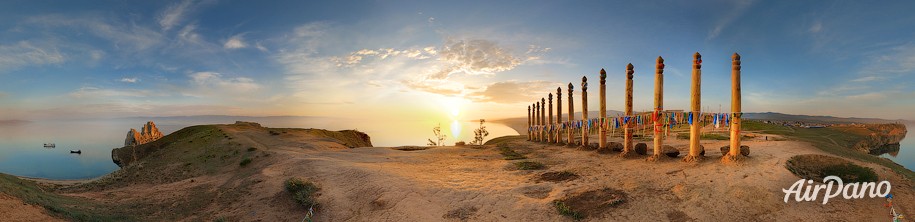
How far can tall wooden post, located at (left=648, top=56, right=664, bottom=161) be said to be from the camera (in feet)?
55.2

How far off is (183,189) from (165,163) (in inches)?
416

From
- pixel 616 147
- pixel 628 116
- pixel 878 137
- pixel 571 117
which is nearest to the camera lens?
pixel 628 116

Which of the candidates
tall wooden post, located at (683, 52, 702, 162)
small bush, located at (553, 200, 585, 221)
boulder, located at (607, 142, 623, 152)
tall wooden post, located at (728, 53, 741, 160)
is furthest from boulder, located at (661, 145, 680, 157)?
small bush, located at (553, 200, 585, 221)

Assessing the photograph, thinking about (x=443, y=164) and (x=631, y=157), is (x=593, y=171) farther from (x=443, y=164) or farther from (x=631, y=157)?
(x=443, y=164)

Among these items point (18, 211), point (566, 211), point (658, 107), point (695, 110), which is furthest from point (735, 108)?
point (18, 211)

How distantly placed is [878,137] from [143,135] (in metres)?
107

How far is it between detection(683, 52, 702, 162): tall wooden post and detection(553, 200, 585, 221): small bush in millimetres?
7169

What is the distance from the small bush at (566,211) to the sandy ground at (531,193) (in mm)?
191

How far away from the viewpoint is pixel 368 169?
1758 centimetres

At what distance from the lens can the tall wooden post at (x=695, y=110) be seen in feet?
48.8

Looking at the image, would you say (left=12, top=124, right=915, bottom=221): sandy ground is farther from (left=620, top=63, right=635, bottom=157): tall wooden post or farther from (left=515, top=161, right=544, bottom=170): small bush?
(left=620, top=63, right=635, bottom=157): tall wooden post

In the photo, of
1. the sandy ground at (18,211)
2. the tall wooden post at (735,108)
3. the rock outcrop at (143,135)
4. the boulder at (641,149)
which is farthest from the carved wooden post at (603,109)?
the rock outcrop at (143,135)

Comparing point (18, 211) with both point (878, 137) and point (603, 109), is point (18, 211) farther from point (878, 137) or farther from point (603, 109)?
point (878, 137)

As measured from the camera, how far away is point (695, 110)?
1516 centimetres
